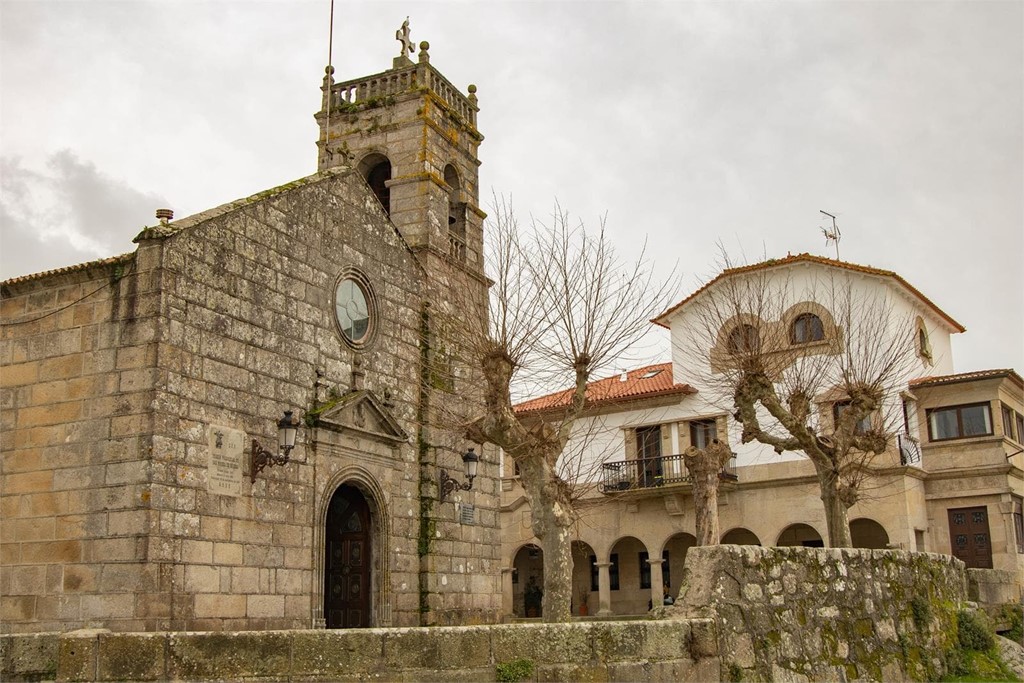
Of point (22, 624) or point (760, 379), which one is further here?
point (760, 379)

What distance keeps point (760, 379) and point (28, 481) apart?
1040 centimetres

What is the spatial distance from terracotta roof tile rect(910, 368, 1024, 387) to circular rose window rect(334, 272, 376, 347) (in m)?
16.9

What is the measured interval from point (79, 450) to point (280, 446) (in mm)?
2603

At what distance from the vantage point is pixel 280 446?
14008mm

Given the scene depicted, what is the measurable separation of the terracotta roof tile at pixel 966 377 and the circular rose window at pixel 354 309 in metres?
16.9

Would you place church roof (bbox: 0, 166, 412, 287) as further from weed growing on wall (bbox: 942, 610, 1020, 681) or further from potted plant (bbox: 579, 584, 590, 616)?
potted plant (bbox: 579, 584, 590, 616)

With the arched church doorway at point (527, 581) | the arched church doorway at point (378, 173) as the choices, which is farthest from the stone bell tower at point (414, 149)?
the arched church doorway at point (527, 581)

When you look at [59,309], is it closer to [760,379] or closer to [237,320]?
[237,320]

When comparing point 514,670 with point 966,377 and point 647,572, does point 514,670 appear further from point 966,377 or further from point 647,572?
point 647,572

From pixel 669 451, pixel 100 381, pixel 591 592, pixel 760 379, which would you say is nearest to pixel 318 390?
pixel 100 381

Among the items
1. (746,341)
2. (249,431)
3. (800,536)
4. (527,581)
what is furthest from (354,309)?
(527,581)

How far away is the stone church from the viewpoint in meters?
12.3

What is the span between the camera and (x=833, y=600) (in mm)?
9633

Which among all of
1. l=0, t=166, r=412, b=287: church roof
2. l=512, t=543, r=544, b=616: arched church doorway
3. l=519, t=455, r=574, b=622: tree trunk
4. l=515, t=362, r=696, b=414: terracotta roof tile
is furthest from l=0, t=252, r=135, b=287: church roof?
l=512, t=543, r=544, b=616: arched church doorway
